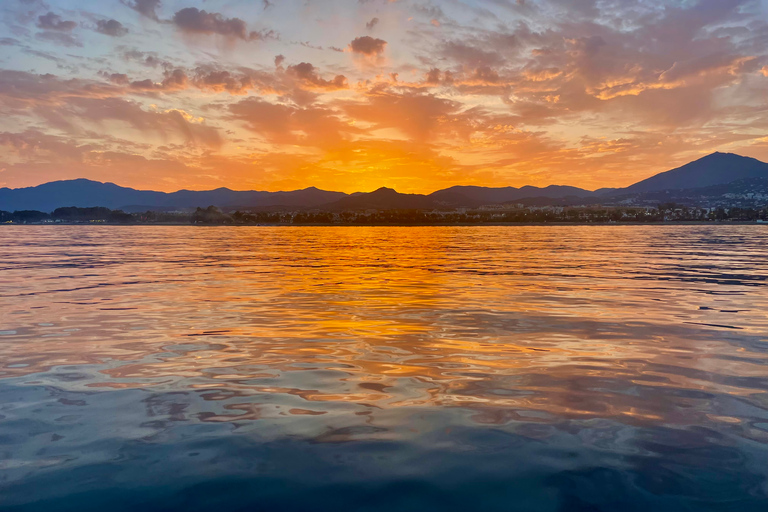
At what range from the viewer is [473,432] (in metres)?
7.57

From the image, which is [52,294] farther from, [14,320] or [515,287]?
[515,287]

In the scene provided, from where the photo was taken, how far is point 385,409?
335 inches

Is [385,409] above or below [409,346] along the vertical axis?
above

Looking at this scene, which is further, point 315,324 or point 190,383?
point 315,324

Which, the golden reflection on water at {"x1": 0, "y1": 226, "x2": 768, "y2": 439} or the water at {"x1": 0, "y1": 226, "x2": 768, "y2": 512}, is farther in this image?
the golden reflection on water at {"x1": 0, "y1": 226, "x2": 768, "y2": 439}

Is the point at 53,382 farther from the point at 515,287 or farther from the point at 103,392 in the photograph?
the point at 515,287

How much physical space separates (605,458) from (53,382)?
11219mm

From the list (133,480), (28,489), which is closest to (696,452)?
(133,480)

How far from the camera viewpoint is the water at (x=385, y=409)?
595 cm

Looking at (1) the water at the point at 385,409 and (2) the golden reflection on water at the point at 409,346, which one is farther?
(2) the golden reflection on water at the point at 409,346

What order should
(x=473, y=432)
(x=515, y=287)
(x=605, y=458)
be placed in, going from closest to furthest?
(x=605, y=458)
(x=473, y=432)
(x=515, y=287)

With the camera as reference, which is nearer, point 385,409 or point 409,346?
point 385,409

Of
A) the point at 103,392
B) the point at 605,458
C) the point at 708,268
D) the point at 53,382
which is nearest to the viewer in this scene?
the point at 605,458

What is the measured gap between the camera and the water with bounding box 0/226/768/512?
5.95 m
